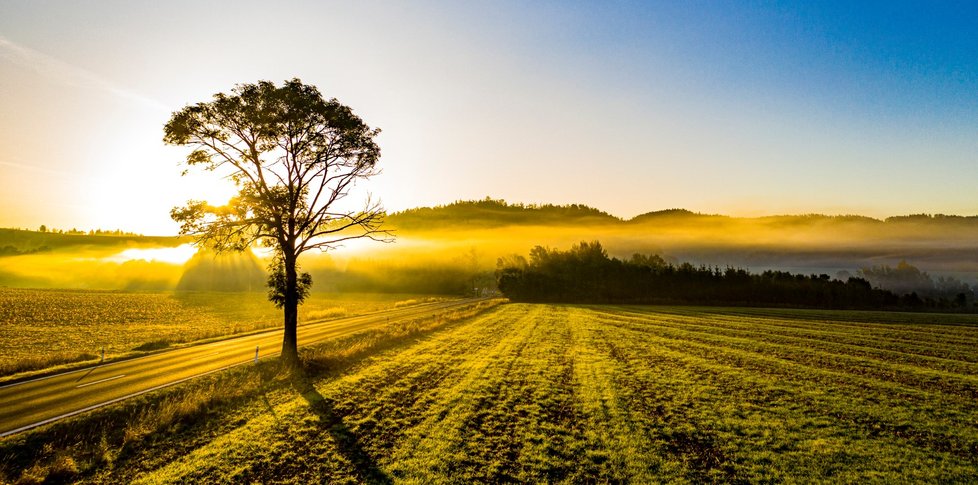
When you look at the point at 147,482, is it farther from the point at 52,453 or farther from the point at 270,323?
the point at 270,323

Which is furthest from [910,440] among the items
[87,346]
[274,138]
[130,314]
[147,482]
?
[130,314]

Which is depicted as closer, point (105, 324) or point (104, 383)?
point (104, 383)

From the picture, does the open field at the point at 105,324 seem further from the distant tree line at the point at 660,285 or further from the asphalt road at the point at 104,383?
the distant tree line at the point at 660,285

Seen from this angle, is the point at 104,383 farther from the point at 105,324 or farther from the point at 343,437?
the point at 105,324

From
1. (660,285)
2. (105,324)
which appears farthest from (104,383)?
(660,285)

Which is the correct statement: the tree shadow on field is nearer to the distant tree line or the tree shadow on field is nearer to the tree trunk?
the tree trunk

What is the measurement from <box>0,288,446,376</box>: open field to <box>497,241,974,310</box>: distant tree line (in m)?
66.1

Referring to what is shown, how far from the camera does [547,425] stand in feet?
44.8

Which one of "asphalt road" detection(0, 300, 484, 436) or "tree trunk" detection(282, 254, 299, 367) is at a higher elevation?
"tree trunk" detection(282, 254, 299, 367)

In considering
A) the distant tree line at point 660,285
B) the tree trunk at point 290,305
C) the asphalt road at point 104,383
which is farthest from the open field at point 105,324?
the distant tree line at point 660,285

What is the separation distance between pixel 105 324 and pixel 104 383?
143ft

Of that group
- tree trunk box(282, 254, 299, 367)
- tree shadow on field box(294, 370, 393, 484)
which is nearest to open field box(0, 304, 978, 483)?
tree shadow on field box(294, 370, 393, 484)

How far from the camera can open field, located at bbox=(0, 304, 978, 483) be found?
34.2ft

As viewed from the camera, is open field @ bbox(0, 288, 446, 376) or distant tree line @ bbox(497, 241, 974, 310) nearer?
open field @ bbox(0, 288, 446, 376)
